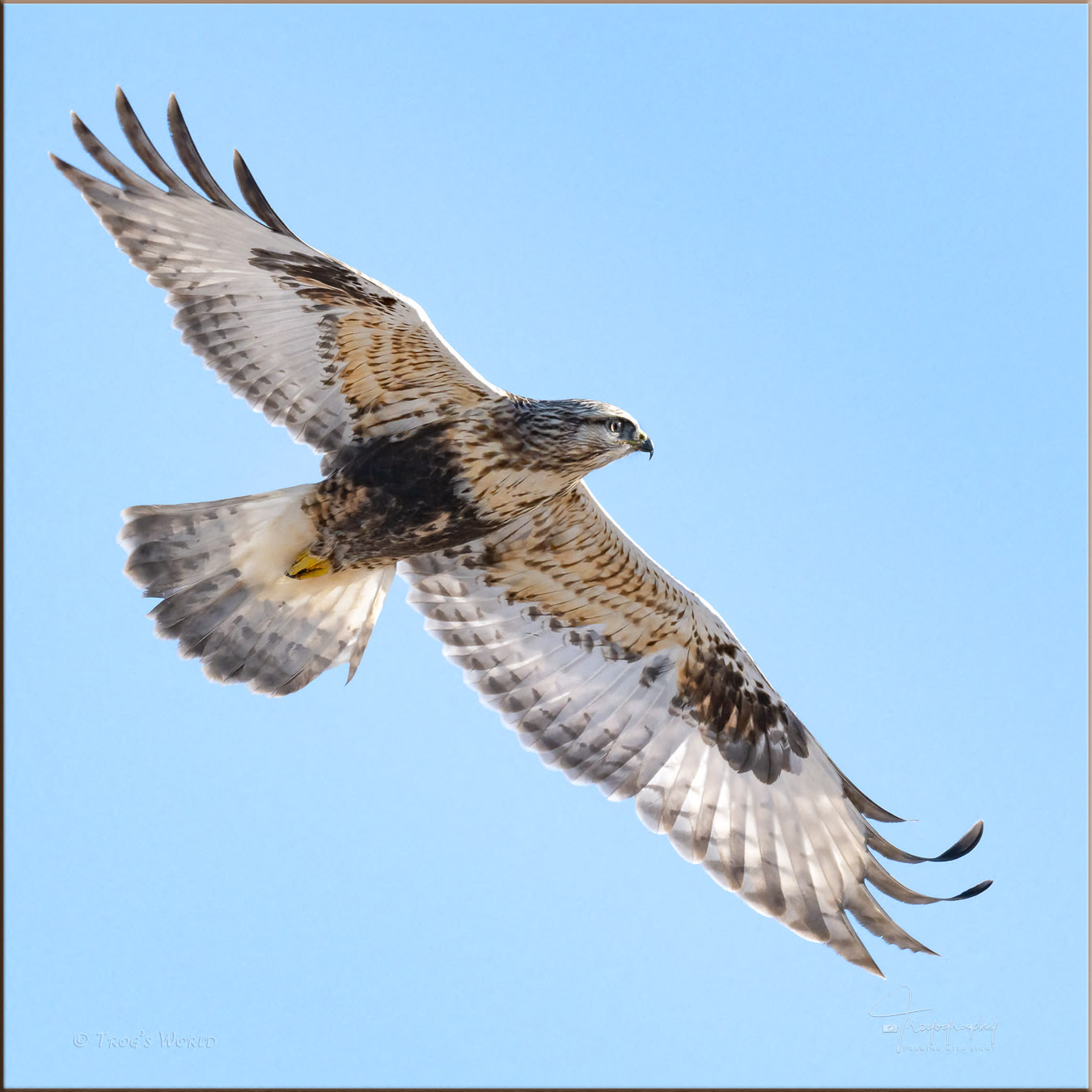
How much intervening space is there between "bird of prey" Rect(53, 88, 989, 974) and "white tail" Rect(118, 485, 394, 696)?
0.04 ft

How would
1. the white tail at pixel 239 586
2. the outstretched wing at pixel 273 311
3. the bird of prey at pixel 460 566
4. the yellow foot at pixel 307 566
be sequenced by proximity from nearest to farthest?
the outstretched wing at pixel 273 311 < the bird of prey at pixel 460 566 < the white tail at pixel 239 586 < the yellow foot at pixel 307 566

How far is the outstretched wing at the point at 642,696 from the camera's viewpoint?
25.0 feet

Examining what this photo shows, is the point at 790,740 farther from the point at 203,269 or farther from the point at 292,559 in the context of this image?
the point at 203,269

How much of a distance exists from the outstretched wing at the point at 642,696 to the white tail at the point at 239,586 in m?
0.88

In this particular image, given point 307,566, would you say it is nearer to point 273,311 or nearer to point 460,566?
point 460,566

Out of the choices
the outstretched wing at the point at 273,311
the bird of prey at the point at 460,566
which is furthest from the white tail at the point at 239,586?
the outstretched wing at the point at 273,311

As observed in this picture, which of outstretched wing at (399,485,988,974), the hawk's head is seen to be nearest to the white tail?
outstretched wing at (399,485,988,974)

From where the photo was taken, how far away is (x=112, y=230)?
271 inches

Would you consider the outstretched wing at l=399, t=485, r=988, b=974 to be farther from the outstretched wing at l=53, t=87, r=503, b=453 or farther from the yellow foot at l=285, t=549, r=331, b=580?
the outstretched wing at l=53, t=87, r=503, b=453

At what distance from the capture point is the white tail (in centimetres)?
721

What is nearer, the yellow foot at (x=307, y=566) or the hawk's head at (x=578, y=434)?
the hawk's head at (x=578, y=434)

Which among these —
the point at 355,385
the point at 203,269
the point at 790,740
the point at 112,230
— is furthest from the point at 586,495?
the point at 112,230

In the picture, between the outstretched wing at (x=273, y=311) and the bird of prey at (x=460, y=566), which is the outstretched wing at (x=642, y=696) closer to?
the bird of prey at (x=460, y=566)

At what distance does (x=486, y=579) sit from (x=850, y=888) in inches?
117
